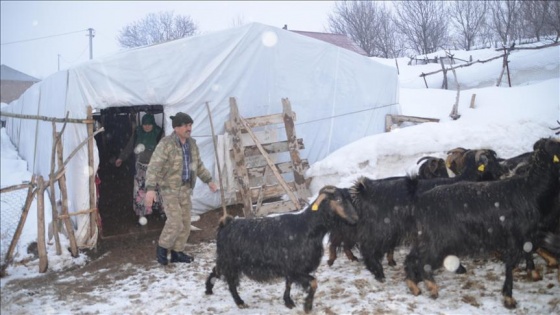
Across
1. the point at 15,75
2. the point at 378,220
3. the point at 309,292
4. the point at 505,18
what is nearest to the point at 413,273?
the point at 378,220

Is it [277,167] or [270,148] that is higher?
[270,148]

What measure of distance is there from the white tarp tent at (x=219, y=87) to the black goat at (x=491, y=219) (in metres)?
5.34

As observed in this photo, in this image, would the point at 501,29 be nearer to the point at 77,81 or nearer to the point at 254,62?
the point at 254,62

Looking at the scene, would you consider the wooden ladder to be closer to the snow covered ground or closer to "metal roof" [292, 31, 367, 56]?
Result: the snow covered ground

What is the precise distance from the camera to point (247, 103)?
913 cm

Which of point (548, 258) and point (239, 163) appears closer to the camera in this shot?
point (548, 258)

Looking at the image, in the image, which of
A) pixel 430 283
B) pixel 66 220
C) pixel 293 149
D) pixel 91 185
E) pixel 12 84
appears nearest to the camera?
pixel 430 283

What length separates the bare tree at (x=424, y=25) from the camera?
41.1 metres

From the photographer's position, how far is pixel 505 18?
1393 inches

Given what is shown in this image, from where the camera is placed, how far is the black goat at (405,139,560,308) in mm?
4000

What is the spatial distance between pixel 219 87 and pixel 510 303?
6.70 m

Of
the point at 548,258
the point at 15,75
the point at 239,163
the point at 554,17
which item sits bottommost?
the point at 548,258

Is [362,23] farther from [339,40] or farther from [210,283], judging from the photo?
[210,283]

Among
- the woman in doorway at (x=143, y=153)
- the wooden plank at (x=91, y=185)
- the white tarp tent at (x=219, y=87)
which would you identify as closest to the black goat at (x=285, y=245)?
the wooden plank at (x=91, y=185)
